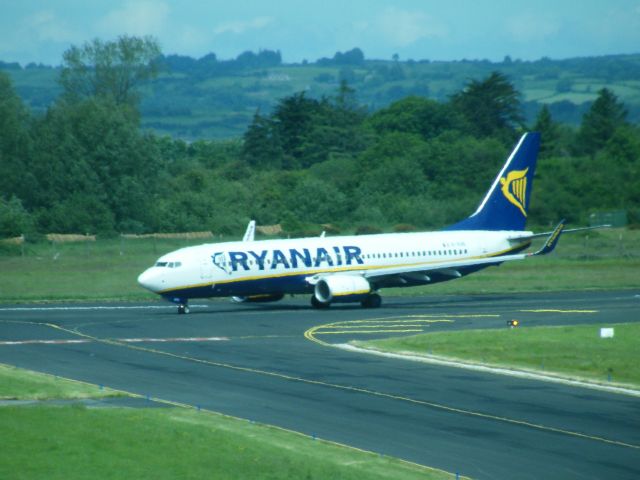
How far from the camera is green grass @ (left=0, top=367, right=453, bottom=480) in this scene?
82.5 ft

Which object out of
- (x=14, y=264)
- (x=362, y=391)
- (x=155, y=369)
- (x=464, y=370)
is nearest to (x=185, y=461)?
(x=362, y=391)

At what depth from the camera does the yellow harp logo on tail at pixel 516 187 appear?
236 ft

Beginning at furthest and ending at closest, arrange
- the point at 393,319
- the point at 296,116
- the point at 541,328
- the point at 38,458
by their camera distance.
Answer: the point at 296,116 < the point at 393,319 < the point at 541,328 < the point at 38,458

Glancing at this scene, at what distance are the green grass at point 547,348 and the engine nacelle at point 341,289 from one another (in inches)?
467

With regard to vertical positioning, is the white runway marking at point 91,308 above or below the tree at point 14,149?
below

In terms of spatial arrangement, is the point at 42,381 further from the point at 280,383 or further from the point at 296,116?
the point at 296,116

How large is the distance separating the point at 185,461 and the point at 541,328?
95.7 feet

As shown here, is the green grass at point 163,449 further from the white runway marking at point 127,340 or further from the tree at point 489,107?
the tree at point 489,107

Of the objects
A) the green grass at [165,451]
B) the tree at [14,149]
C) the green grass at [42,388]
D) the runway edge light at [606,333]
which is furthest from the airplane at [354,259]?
the tree at [14,149]

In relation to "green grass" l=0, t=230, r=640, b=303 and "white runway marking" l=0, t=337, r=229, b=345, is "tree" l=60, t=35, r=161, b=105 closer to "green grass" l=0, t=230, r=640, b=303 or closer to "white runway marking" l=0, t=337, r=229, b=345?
"green grass" l=0, t=230, r=640, b=303

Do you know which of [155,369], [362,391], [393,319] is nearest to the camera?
[362,391]

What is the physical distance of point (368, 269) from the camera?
64.8m

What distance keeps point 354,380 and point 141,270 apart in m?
45.3

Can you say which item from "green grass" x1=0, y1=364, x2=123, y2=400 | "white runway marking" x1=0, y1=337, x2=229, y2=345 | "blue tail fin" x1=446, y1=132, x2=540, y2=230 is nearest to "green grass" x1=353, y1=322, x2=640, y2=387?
"white runway marking" x1=0, y1=337, x2=229, y2=345
